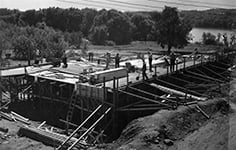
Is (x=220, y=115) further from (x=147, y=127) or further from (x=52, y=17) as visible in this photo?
(x=52, y=17)

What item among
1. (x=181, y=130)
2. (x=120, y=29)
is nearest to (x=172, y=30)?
(x=181, y=130)

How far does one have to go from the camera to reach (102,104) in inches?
575

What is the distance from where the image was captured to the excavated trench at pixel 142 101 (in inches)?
574

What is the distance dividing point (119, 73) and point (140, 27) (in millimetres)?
33549

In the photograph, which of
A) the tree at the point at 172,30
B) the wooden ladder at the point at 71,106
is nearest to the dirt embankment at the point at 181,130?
the wooden ladder at the point at 71,106

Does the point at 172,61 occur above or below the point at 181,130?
above

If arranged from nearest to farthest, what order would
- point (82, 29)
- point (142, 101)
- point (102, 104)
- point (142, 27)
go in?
point (102, 104) → point (142, 101) → point (142, 27) → point (82, 29)

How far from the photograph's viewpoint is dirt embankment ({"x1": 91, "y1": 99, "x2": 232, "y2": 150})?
10.4 m

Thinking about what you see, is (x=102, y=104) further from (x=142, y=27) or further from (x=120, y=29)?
(x=142, y=27)

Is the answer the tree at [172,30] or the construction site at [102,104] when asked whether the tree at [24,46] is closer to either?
the construction site at [102,104]

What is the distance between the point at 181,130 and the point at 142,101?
351 centimetres

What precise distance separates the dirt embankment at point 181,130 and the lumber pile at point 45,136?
1.26 m

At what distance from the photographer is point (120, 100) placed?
14953 millimetres

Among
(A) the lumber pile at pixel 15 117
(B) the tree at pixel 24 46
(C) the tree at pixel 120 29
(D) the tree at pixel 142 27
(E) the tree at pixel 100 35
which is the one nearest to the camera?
(A) the lumber pile at pixel 15 117
